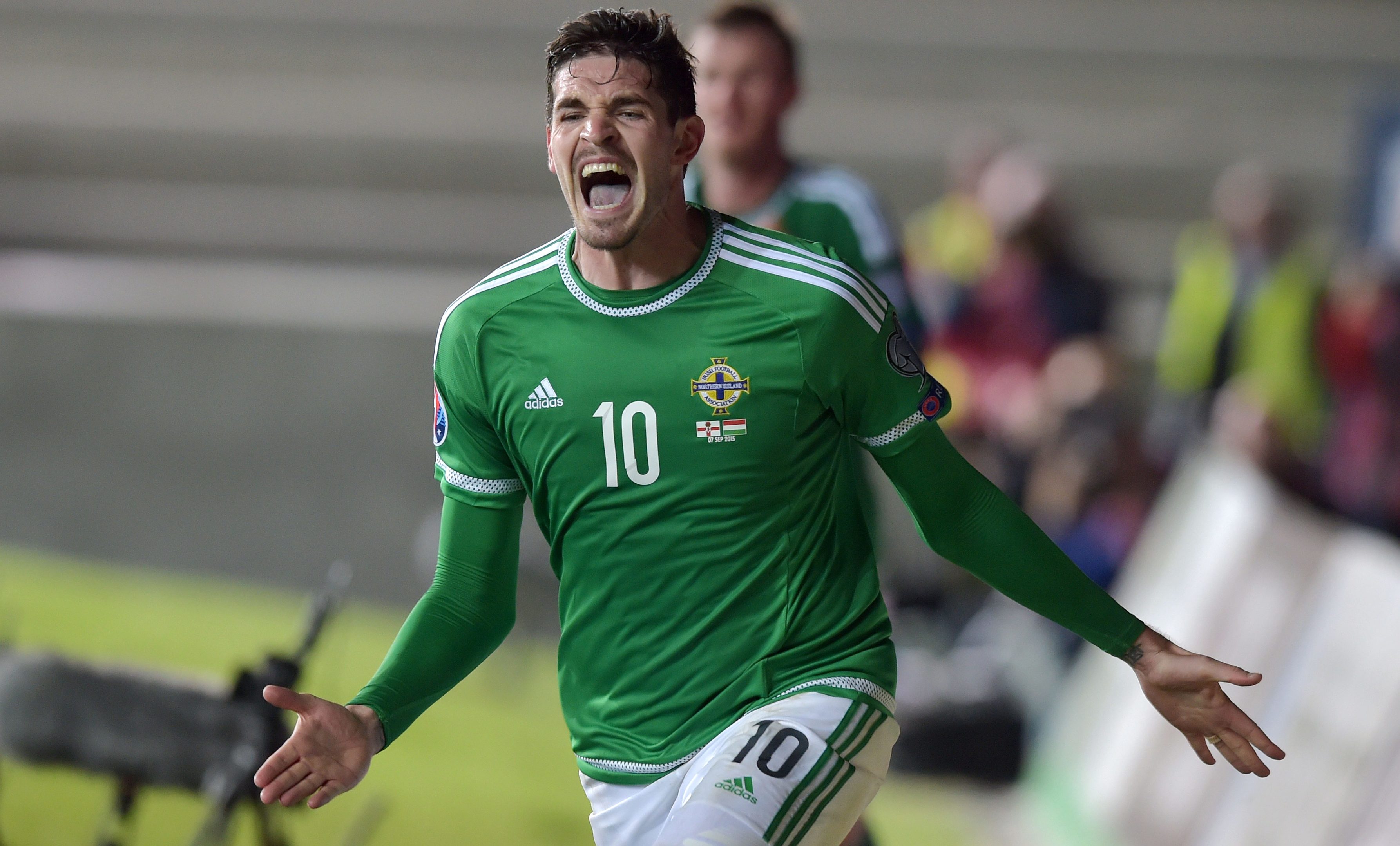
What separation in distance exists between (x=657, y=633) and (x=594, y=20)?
3.88 feet

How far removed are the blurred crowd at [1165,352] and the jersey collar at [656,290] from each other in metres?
5.76

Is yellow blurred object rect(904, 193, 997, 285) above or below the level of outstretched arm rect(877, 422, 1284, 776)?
above

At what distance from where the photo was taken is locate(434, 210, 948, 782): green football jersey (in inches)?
131

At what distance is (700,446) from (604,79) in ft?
2.35

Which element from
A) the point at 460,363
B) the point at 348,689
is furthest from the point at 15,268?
the point at 460,363

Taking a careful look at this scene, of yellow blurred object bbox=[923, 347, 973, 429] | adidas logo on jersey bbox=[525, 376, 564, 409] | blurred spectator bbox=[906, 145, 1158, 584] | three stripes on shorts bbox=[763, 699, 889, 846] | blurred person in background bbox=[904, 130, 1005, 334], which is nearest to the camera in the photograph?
three stripes on shorts bbox=[763, 699, 889, 846]

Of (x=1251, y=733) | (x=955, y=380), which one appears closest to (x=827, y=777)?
(x=1251, y=733)

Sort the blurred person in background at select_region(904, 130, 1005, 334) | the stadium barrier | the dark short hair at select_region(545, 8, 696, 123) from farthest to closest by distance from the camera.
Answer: the blurred person in background at select_region(904, 130, 1005, 334), the stadium barrier, the dark short hair at select_region(545, 8, 696, 123)

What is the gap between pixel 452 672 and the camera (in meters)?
3.50

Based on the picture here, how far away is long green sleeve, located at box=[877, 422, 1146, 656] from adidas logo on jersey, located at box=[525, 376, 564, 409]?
0.65m

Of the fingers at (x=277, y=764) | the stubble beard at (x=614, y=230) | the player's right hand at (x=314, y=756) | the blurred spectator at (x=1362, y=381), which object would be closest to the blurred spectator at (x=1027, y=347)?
the blurred spectator at (x=1362, y=381)

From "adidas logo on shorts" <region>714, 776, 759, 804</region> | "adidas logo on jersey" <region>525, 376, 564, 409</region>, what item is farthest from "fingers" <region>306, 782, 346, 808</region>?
"adidas logo on jersey" <region>525, 376, 564, 409</region>

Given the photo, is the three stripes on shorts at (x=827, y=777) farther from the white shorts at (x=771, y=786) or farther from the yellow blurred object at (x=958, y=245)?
the yellow blurred object at (x=958, y=245)

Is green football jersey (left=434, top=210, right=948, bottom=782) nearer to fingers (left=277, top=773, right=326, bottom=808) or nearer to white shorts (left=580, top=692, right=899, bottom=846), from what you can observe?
white shorts (left=580, top=692, right=899, bottom=846)
